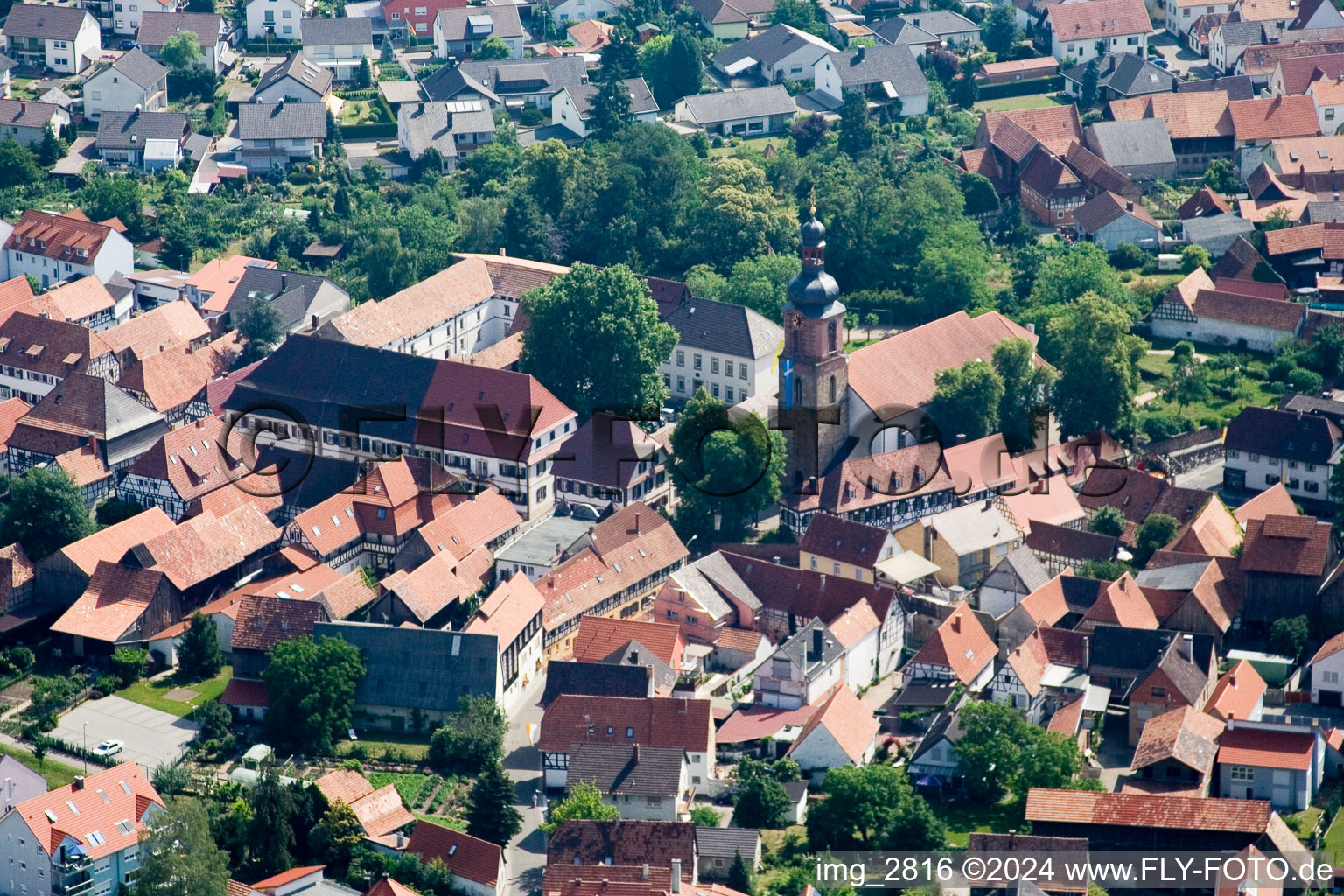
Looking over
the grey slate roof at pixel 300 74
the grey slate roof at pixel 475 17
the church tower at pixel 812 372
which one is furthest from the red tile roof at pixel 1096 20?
the church tower at pixel 812 372

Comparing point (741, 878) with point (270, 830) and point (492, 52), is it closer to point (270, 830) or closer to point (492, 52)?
point (270, 830)

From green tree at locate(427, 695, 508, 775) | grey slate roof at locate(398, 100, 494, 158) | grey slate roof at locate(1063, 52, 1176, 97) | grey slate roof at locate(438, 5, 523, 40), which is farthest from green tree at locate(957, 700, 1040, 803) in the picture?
grey slate roof at locate(438, 5, 523, 40)

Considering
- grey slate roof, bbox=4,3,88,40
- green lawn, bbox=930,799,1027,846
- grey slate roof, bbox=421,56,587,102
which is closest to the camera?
green lawn, bbox=930,799,1027,846

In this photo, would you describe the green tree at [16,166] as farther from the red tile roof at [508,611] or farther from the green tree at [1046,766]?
the green tree at [1046,766]

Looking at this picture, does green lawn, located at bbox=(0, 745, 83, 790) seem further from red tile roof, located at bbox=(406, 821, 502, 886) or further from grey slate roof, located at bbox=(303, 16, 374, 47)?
grey slate roof, located at bbox=(303, 16, 374, 47)

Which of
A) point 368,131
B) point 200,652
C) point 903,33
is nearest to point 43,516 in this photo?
point 200,652

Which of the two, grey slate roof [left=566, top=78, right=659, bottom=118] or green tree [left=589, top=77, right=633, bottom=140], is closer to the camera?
→ green tree [left=589, top=77, right=633, bottom=140]
